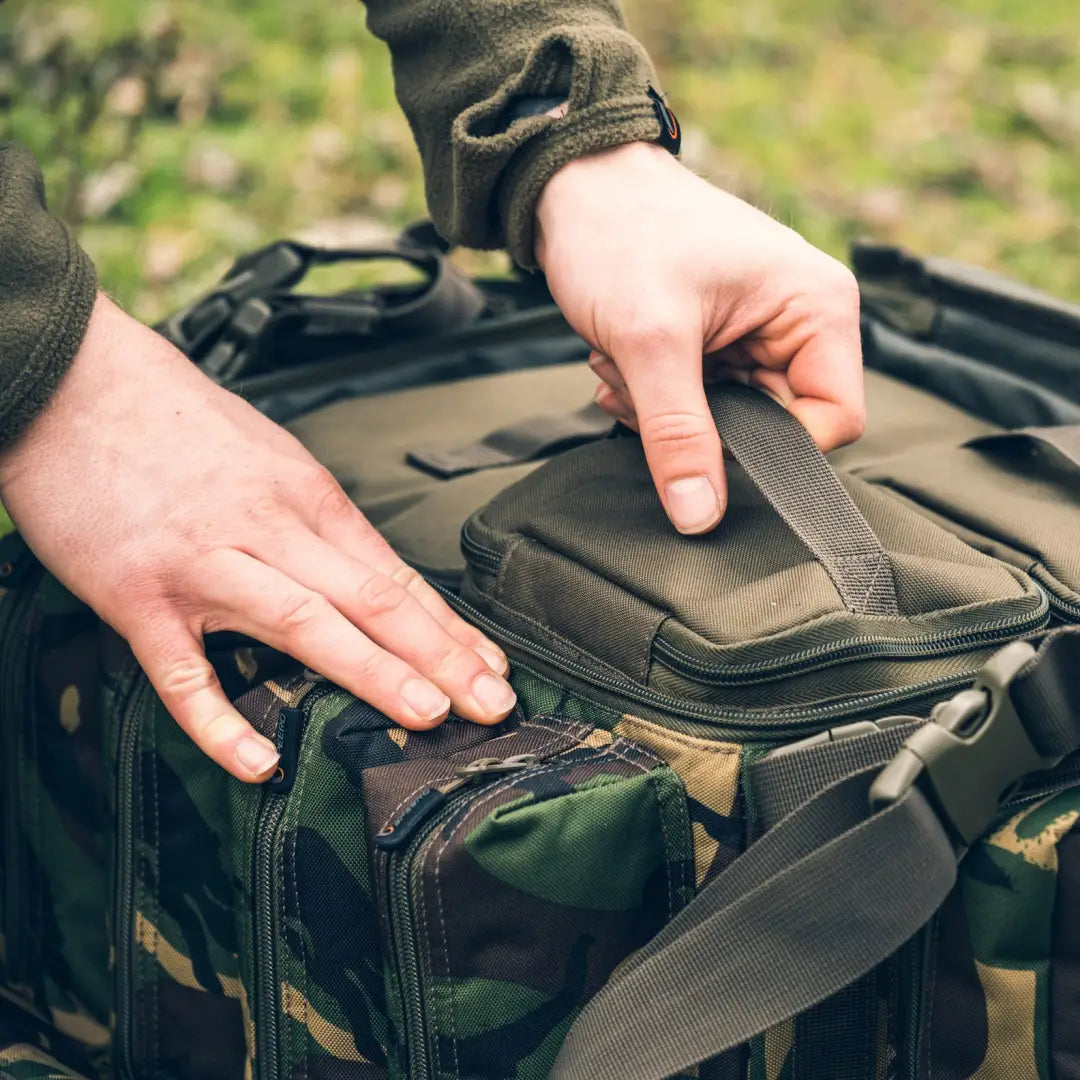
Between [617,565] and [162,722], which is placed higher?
[617,565]

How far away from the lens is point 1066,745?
1016 mm

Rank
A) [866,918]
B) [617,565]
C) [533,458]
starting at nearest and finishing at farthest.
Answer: [866,918], [617,565], [533,458]

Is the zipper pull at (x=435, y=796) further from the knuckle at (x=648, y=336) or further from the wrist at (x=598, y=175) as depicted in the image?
the wrist at (x=598, y=175)

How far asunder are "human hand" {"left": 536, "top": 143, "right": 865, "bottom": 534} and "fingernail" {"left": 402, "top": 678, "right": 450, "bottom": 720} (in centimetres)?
26

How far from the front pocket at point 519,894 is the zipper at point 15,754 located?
500 millimetres

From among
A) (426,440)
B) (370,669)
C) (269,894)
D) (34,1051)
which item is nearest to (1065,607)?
(370,669)

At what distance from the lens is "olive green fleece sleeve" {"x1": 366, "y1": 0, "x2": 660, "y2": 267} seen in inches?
53.9

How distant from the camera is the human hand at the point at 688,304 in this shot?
3.96 feet

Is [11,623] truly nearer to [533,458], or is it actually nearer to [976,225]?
[533,458]

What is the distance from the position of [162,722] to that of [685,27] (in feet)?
12.4

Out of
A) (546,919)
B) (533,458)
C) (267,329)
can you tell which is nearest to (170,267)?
(267,329)

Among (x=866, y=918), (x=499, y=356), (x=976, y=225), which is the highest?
(x=866, y=918)

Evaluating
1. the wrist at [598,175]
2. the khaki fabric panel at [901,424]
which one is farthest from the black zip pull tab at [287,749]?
the khaki fabric panel at [901,424]

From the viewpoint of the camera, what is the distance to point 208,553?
1204 millimetres
